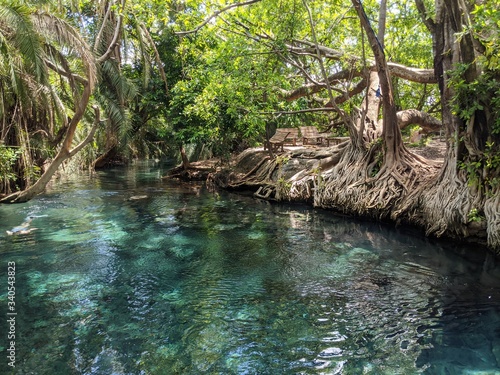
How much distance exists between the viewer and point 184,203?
42.0 feet

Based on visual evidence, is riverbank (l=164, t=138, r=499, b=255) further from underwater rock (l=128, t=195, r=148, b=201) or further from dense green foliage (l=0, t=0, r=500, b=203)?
underwater rock (l=128, t=195, r=148, b=201)

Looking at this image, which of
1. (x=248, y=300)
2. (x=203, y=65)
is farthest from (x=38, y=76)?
(x=248, y=300)

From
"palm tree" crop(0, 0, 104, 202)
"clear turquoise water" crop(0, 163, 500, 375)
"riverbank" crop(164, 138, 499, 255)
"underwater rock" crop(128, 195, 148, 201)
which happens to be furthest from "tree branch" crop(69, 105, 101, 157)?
"riverbank" crop(164, 138, 499, 255)

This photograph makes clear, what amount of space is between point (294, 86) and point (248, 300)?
9712 millimetres

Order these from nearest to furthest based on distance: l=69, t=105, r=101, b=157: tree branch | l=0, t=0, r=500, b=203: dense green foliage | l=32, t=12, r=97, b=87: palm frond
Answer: l=0, t=0, r=500, b=203: dense green foliage < l=32, t=12, r=97, b=87: palm frond < l=69, t=105, r=101, b=157: tree branch

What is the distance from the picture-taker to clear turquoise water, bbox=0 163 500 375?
382 centimetres

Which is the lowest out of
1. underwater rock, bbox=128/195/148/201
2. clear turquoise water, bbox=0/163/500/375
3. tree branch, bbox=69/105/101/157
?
clear turquoise water, bbox=0/163/500/375

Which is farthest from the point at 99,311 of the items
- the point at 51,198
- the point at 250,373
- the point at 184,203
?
the point at 51,198

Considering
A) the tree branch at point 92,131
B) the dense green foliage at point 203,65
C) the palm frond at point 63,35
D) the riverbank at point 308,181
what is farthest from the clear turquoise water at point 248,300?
the palm frond at point 63,35

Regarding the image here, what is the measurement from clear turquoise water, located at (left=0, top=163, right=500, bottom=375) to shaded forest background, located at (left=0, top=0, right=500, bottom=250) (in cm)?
129

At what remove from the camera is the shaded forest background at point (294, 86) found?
7215 mm

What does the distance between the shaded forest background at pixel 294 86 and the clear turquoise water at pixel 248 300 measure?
1285 mm

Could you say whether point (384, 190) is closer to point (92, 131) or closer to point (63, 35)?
point (92, 131)

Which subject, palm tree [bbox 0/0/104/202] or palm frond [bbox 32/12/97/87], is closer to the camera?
palm tree [bbox 0/0/104/202]
